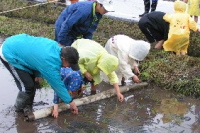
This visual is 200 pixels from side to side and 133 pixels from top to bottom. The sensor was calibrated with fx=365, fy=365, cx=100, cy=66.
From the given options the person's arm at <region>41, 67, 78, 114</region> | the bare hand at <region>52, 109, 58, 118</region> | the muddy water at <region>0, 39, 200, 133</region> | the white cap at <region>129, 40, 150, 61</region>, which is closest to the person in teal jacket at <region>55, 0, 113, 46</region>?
the white cap at <region>129, 40, 150, 61</region>

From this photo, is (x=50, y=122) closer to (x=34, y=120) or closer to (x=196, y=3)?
(x=34, y=120)

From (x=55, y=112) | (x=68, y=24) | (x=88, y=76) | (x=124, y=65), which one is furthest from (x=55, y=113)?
(x=68, y=24)

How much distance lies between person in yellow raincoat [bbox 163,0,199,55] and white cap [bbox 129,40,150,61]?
5.74ft

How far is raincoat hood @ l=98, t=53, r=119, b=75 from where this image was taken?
496 centimetres

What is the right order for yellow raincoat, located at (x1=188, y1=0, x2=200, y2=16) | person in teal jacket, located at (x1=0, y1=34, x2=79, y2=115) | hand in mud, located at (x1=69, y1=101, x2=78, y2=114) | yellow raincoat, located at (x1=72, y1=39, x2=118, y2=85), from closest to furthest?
person in teal jacket, located at (x1=0, y1=34, x2=79, y2=115), hand in mud, located at (x1=69, y1=101, x2=78, y2=114), yellow raincoat, located at (x1=72, y1=39, x2=118, y2=85), yellow raincoat, located at (x1=188, y1=0, x2=200, y2=16)

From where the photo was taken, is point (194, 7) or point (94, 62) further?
point (194, 7)

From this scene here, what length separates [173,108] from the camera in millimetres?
5297

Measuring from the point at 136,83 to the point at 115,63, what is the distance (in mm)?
1195

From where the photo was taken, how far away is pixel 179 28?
22.7 feet

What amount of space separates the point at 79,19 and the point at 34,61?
4.75 ft

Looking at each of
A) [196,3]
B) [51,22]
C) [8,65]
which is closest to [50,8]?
[51,22]

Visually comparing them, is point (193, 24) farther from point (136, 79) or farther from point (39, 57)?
point (39, 57)

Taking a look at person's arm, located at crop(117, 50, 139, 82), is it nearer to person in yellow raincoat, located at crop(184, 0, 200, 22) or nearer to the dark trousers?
the dark trousers

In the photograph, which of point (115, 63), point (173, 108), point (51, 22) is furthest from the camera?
point (51, 22)
